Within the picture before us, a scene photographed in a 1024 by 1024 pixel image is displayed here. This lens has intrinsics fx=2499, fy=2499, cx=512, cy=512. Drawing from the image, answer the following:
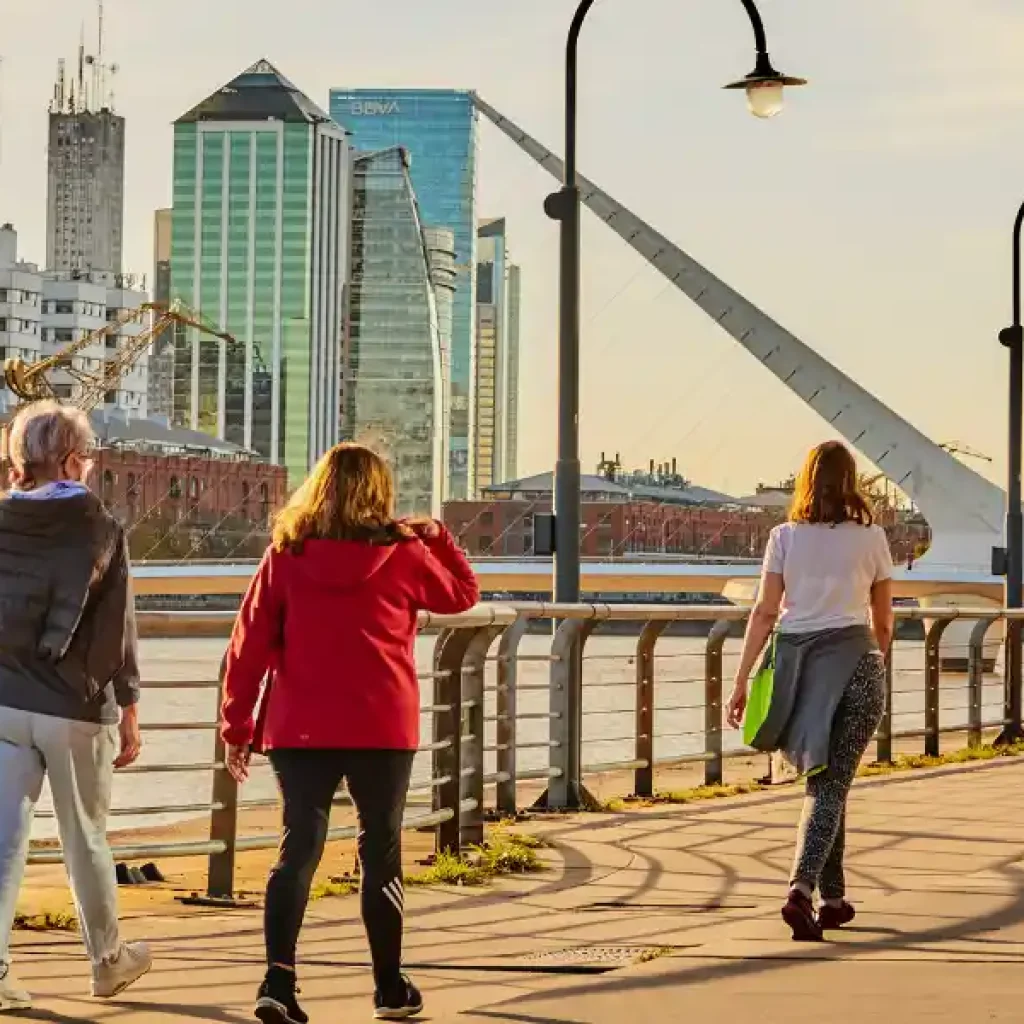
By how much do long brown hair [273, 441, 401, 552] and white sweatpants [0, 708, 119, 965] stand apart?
2.17 ft

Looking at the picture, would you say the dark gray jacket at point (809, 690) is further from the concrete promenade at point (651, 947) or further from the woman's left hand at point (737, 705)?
the concrete promenade at point (651, 947)

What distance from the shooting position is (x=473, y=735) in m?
8.98

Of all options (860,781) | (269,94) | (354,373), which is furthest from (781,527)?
(269,94)

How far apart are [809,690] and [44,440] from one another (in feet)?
8.17

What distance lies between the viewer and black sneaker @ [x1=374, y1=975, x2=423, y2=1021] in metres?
5.59

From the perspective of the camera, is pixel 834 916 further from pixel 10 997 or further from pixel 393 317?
pixel 393 317

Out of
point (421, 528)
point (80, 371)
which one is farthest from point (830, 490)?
point (80, 371)

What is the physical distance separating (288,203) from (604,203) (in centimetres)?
11918

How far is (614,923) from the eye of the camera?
746 centimetres

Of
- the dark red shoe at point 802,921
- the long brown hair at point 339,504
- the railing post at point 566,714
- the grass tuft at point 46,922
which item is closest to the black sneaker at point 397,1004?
the long brown hair at point 339,504

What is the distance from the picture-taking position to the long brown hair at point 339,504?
218 inches

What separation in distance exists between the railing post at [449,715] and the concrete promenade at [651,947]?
467 mm

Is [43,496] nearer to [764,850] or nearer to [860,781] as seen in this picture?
[764,850]

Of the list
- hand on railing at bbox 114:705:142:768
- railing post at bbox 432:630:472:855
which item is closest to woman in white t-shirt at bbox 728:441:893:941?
railing post at bbox 432:630:472:855
